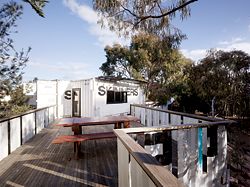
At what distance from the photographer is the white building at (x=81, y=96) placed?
40.2 feet

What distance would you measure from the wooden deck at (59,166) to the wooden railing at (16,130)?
192 millimetres

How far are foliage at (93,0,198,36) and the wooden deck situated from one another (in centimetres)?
281

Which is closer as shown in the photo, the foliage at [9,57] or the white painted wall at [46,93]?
the foliage at [9,57]

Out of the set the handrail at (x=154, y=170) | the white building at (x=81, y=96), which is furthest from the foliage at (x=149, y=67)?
the handrail at (x=154, y=170)

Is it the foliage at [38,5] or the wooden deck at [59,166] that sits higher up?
the foliage at [38,5]

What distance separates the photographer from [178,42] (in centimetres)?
452

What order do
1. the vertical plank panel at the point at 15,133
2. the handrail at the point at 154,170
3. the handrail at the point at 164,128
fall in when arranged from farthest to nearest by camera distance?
the vertical plank panel at the point at 15,133, the handrail at the point at 164,128, the handrail at the point at 154,170

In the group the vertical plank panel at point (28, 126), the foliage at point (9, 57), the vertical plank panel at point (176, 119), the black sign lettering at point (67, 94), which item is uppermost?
the foliage at point (9, 57)

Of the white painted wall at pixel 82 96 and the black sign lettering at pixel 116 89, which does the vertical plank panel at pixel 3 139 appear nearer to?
the white painted wall at pixel 82 96

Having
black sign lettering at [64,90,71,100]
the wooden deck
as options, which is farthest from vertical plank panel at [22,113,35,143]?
black sign lettering at [64,90,71,100]

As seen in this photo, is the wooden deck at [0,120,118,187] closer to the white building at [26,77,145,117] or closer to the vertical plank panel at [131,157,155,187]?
the vertical plank panel at [131,157,155,187]

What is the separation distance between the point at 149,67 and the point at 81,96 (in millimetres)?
9478

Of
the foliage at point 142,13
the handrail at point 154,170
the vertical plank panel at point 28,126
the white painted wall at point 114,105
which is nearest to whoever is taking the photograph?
the handrail at point 154,170

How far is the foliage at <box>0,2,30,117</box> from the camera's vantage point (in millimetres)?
5421
